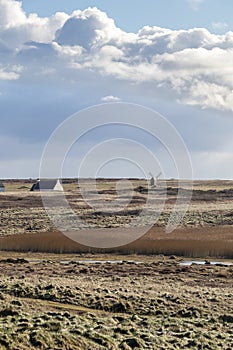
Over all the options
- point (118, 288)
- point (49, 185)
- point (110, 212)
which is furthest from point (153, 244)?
point (49, 185)

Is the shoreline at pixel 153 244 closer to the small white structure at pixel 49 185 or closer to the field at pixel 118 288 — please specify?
the field at pixel 118 288

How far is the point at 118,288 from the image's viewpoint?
32.3 m

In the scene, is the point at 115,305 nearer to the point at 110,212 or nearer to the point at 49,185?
the point at 110,212

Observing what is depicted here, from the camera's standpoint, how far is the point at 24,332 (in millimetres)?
19750

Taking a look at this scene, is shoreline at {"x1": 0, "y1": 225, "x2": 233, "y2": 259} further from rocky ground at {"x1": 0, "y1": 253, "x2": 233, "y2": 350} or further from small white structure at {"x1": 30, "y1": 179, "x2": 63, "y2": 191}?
small white structure at {"x1": 30, "y1": 179, "x2": 63, "y2": 191}

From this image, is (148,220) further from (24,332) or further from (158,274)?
(24,332)

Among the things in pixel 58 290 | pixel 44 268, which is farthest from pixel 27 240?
pixel 58 290

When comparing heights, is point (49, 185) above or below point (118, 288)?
above

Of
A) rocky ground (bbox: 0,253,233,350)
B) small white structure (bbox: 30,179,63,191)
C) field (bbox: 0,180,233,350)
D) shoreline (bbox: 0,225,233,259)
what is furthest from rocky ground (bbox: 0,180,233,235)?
rocky ground (bbox: 0,253,233,350)

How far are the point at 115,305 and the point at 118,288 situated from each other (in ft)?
15.0

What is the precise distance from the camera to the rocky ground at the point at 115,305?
2039 centimetres

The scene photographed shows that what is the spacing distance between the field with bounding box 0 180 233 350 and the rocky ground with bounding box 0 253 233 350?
0.04m

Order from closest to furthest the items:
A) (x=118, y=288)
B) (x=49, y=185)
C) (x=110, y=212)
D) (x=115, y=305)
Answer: (x=115, y=305) → (x=118, y=288) → (x=110, y=212) → (x=49, y=185)

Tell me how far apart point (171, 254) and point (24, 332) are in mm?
31938
